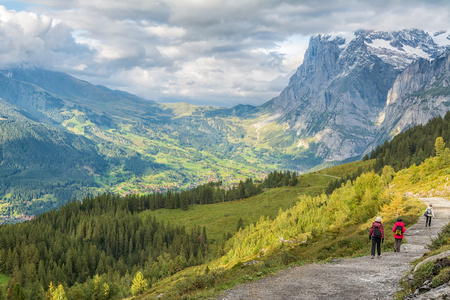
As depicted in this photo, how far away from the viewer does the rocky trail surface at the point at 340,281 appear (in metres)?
20.6

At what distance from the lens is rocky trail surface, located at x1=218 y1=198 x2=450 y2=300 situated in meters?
20.6

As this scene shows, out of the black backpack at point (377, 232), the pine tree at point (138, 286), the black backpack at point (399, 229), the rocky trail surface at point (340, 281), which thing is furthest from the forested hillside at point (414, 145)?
the rocky trail surface at point (340, 281)

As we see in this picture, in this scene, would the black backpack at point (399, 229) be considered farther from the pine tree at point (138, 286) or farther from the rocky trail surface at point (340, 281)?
the pine tree at point (138, 286)

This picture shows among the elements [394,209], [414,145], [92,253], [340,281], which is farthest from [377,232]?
[414,145]

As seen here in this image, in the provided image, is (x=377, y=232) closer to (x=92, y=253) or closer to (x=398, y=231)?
(x=398, y=231)

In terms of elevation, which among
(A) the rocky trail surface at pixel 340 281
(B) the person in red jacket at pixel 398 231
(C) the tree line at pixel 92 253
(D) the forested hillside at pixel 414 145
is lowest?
(C) the tree line at pixel 92 253

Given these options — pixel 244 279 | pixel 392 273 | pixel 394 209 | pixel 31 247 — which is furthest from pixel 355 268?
pixel 31 247

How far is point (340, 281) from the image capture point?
23312 mm

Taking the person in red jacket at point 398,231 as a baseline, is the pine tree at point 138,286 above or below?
below

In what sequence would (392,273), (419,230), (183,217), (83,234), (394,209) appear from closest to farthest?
1. (392,273)
2. (419,230)
3. (394,209)
4. (83,234)
5. (183,217)

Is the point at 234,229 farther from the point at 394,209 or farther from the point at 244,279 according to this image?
the point at 244,279

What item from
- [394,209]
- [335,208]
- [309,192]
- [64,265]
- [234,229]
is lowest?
[64,265]

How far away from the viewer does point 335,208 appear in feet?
239

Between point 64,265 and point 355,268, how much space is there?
141 meters
